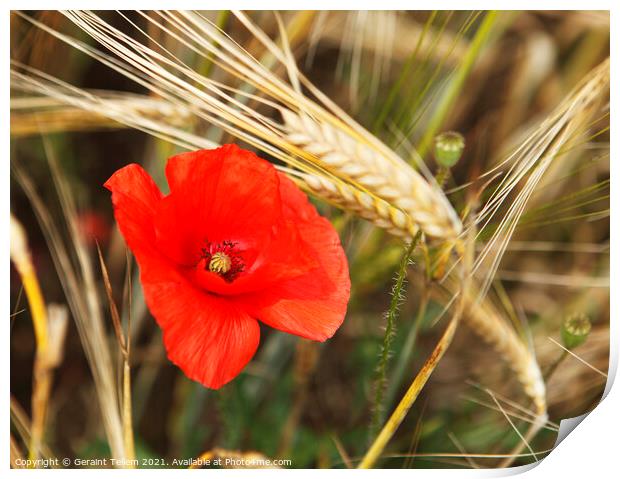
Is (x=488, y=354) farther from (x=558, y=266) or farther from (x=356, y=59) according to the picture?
(x=356, y=59)

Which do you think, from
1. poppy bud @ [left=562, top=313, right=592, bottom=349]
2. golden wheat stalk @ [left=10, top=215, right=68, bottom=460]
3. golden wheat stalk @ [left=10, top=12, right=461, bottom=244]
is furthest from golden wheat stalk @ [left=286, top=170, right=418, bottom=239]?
golden wheat stalk @ [left=10, top=215, right=68, bottom=460]

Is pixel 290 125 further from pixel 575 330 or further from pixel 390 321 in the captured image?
pixel 575 330

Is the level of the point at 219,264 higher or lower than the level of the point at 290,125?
lower

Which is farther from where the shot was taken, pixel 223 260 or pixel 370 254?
pixel 370 254

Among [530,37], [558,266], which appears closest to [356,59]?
[530,37]

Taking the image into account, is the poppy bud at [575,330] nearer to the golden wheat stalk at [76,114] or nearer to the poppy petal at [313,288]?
the poppy petal at [313,288]

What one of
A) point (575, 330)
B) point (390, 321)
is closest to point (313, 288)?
point (390, 321)

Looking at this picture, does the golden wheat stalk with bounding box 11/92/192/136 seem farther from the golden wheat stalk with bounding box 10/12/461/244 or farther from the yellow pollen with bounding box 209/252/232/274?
the yellow pollen with bounding box 209/252/232/274
